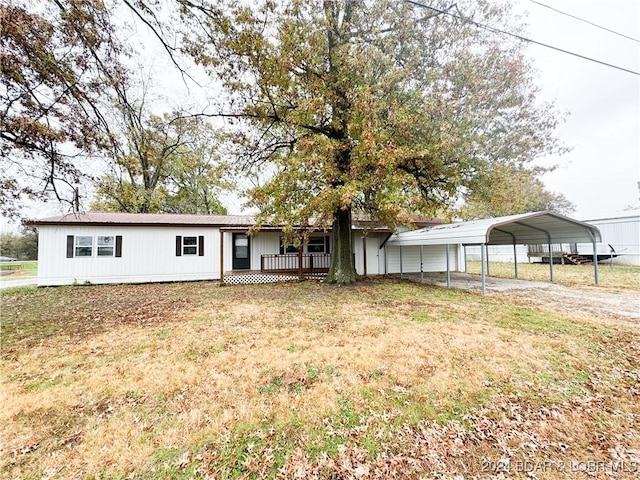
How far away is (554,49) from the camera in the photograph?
5.79m

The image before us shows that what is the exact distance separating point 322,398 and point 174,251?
1206cm

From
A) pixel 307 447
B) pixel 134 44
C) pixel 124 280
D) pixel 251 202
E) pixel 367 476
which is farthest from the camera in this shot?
pixel 124 280

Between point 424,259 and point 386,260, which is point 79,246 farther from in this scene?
point 424,259

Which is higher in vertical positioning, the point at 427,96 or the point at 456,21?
the point at 456,21

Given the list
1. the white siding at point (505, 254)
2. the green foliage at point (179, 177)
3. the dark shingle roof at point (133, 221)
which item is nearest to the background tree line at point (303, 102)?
the green foliage at point (179, 177)

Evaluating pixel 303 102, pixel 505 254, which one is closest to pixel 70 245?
pixel 303 102

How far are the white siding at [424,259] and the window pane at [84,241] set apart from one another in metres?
14.6

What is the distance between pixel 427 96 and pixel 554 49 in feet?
10.5

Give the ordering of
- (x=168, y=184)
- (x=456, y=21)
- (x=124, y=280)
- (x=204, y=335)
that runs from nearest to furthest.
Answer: (x=204, y=335) → (x=456, y=21) → (x=124, y=280) → (x=168, y=184)

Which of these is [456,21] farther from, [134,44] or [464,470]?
[464,470]

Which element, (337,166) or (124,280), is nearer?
(337,166)

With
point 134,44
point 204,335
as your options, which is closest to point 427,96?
point 134,44

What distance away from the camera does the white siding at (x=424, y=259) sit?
50.9 ft

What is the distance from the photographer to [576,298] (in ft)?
27.4
